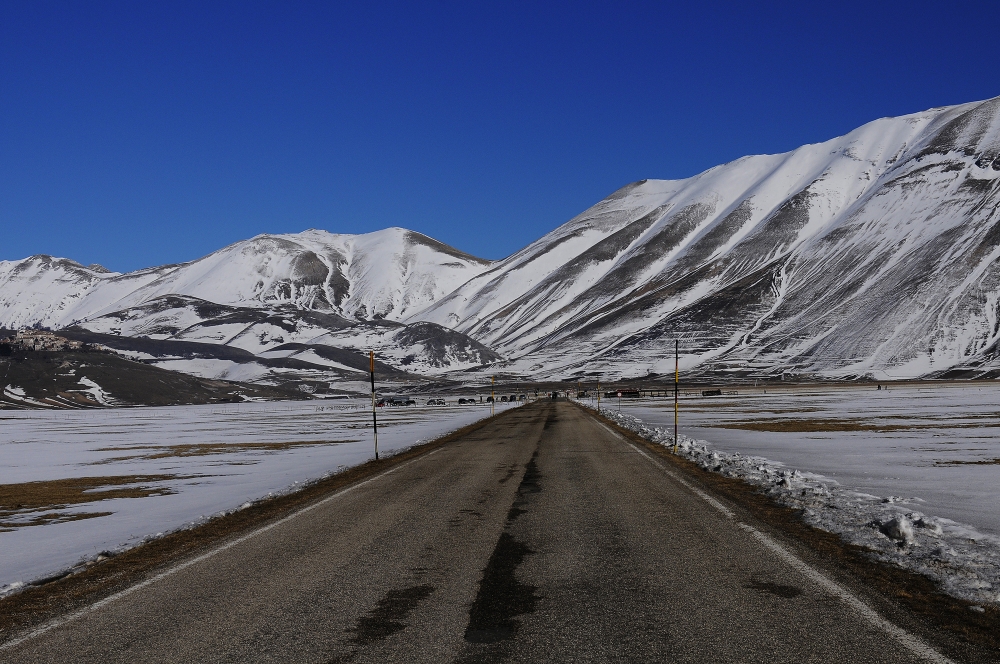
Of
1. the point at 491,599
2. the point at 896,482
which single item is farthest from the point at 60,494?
the point at 896,482

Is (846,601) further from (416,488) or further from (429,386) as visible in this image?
(429,386)

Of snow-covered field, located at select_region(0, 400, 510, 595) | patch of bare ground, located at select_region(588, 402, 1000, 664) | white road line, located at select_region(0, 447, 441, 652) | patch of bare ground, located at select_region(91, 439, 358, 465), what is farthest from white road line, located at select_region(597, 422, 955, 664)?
patch of bare ground, located at select_region(91, 439, 358, 465)

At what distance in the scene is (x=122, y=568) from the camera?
10188 mm

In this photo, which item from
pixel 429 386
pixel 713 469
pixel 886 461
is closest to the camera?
pixel 713 469

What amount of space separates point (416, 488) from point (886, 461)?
569 inches

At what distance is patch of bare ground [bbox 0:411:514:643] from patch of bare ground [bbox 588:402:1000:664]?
26.5ft

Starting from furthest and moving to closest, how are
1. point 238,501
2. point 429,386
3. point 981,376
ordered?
point 429,386 < point 981,376 < point 238,501

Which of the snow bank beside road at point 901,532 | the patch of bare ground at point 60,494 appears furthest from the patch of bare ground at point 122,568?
the snow bank beside road at point 901,532

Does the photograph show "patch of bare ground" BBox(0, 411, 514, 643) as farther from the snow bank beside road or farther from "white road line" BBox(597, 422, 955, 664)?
the snow bank beside road

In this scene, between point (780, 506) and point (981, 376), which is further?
point (981, 376)

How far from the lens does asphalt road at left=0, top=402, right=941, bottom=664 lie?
6.47m

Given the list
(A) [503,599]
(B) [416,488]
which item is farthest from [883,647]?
(B) [416,488]

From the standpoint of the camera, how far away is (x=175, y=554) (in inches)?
428

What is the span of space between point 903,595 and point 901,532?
10.7ft
